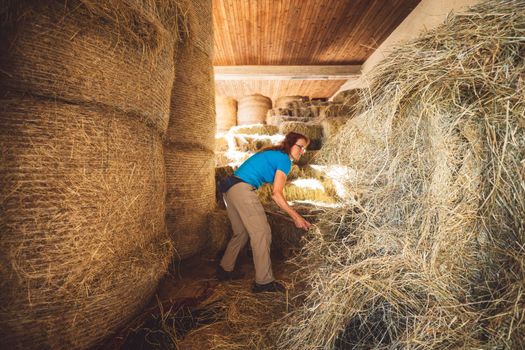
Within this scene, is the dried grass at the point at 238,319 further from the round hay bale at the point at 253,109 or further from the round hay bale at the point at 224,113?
the round hay bale at the point at 253,109

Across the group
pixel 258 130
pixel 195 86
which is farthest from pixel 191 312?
pixel 258 130

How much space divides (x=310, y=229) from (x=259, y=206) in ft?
2.04

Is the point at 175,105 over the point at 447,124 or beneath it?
over

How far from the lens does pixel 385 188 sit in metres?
1.75

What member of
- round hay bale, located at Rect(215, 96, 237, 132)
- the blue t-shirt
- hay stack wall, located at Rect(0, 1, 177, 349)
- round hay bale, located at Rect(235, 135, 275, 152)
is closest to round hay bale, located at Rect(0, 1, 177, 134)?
hay stack wall, located at Rect(0, 1, 177, 349)

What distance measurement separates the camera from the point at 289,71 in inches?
349

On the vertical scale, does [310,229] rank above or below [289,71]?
below

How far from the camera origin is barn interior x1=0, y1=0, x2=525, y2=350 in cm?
116

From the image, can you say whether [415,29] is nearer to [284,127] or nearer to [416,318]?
[284,127]

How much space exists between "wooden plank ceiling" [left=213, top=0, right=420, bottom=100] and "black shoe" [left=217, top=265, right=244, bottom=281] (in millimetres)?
5110

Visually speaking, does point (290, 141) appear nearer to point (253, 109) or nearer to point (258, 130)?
point (258, 130)

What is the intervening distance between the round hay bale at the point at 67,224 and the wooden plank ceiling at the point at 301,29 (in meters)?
5.34

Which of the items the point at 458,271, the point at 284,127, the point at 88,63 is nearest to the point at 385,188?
the point at 458,271

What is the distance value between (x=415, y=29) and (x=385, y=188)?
6.31m
